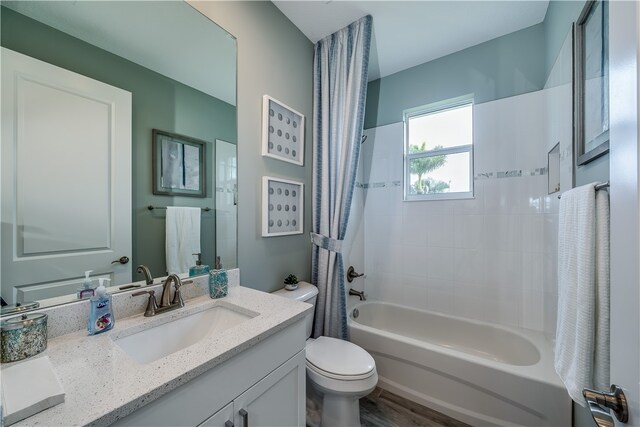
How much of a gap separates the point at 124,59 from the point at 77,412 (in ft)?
3.87

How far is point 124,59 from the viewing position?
99cm

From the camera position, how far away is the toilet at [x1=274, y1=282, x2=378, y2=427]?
51.4 inches

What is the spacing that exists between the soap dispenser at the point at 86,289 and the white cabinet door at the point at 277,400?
654 mm

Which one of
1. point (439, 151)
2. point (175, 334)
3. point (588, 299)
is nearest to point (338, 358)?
point (175, 334)

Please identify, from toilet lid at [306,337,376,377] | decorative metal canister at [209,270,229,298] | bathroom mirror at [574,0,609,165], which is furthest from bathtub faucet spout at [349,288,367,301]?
bathroom mirror at [574,0,609,165]

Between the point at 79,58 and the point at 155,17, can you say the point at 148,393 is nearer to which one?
the point at 79,58

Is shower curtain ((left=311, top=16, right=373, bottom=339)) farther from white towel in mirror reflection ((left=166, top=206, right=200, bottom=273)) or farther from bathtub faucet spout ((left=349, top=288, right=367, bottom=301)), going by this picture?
white towel in mirror reflection ((left=166, top=206, right=200, bottom=273))

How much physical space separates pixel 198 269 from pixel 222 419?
0.68 m

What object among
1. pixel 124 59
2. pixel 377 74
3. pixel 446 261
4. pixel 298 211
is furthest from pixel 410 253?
pixel 124 59

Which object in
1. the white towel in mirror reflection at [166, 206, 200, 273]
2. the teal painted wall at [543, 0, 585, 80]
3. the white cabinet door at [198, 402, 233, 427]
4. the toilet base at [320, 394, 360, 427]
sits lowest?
the toilet base at [320, 394, 360, 427]

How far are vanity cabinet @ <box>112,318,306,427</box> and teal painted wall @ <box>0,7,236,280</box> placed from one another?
0.59 m

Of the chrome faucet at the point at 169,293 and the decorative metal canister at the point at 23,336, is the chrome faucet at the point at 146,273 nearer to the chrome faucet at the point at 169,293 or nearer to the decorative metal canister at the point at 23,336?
the chrome faucet at the point at 169,293

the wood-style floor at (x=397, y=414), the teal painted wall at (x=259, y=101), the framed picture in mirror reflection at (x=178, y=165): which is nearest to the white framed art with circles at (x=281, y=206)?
the teal painted wall at (x=259, y=101)

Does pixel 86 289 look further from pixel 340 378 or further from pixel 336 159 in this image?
pixel 336 159
